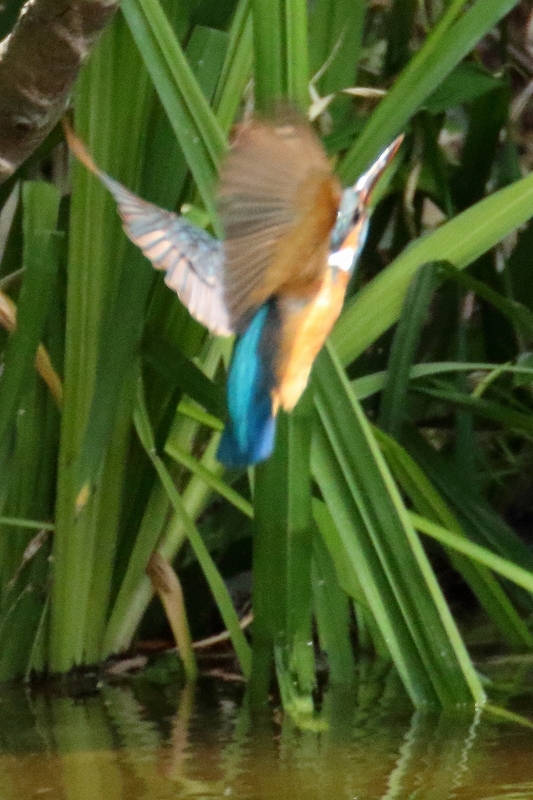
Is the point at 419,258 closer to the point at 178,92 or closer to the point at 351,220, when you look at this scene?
the point at 178,92

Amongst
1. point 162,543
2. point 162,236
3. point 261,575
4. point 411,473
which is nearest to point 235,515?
point 162,543

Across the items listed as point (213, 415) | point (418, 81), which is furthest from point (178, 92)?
point (213, 415)

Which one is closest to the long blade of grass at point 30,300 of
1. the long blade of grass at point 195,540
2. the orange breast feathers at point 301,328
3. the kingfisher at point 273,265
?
the long blade of grass at point 195,540

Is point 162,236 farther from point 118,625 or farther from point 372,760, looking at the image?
point 118,625

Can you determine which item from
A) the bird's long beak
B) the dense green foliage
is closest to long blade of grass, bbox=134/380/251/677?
the dense green foliage

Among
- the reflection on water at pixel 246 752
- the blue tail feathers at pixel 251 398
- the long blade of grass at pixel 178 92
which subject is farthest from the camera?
the long blade of grass at pixel 178 92

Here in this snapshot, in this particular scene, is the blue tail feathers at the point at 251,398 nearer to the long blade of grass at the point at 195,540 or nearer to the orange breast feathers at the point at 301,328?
the orange breast feathers at the point at 301,328

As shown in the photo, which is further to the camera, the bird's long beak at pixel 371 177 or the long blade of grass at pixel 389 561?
the long blade of grass at pixel 389 561
